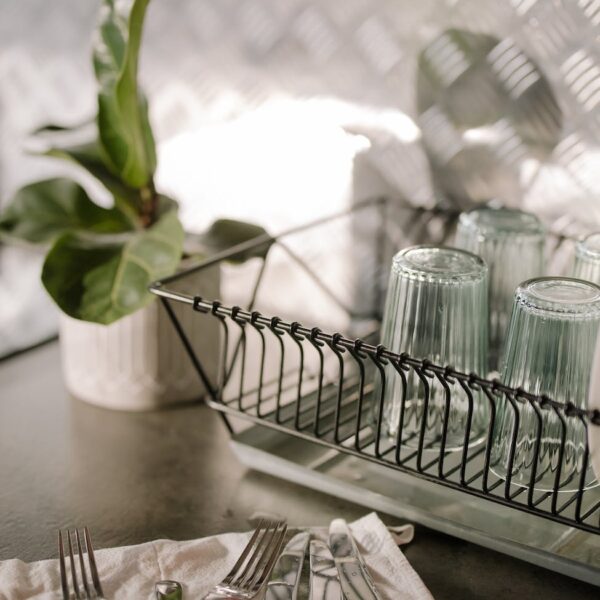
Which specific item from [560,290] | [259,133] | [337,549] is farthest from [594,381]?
[259,133]

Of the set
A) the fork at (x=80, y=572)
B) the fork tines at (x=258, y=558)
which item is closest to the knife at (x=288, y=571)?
the fork tines at (x=258, y=558)

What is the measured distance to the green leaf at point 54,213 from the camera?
3.30 feet

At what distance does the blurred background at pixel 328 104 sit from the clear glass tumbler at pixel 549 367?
246mm

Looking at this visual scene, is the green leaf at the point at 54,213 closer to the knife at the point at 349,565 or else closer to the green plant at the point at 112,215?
the green plant at the point at 112,215

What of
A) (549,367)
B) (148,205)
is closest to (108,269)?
(148,205)

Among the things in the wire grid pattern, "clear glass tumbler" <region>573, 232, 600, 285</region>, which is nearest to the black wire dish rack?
the wire grid pattern

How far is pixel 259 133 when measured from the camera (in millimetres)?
1215

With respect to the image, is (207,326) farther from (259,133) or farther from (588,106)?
(588,106)

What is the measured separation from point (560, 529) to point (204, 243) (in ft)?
1.53

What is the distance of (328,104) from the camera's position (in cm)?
114

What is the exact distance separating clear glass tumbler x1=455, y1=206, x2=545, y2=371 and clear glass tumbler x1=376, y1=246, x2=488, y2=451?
88mm

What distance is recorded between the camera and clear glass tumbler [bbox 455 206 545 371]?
0.92m

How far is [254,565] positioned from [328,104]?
577 mm

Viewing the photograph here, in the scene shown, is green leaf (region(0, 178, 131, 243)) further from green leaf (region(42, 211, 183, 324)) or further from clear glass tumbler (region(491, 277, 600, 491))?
clear glass tumbler (region(491, 277, 600, 491))
